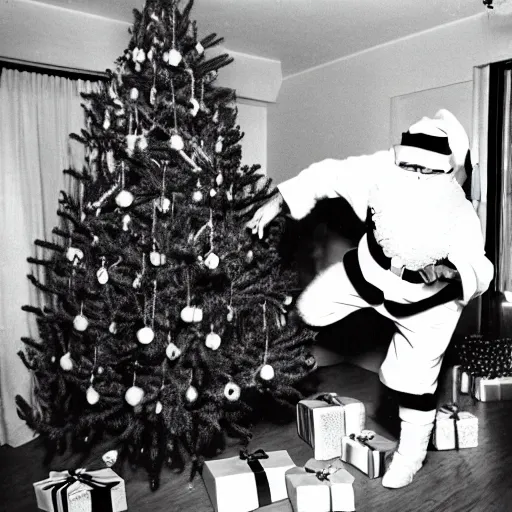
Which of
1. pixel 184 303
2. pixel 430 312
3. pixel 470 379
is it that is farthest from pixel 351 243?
pixel 184 303

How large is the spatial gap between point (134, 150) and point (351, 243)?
1798 mm

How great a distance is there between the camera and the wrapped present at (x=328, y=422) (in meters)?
2.46

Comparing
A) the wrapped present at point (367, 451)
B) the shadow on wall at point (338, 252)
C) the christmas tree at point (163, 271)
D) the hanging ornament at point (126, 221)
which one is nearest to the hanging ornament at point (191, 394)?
the christmas tree at point (163, 271)

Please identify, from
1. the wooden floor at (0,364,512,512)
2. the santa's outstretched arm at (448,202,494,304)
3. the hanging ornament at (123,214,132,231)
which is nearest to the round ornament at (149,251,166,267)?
the hanging ornament at (123,214,132,231)

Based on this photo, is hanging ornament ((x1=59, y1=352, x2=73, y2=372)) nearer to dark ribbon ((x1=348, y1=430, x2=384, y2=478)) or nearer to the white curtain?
the white curtain

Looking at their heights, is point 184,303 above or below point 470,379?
above

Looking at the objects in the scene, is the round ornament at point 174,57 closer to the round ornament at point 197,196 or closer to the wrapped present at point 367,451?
the round ornament at point 197,196

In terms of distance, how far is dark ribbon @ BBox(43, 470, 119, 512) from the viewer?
1.96m

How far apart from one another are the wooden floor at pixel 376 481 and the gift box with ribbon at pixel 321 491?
0.11 m

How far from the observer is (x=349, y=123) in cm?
358

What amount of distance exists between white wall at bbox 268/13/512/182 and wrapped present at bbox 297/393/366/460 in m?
1.64

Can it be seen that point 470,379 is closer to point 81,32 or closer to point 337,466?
point 337,466

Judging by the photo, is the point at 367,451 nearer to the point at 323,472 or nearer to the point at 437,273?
the point at 323,472

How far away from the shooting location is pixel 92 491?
78.0 inches
